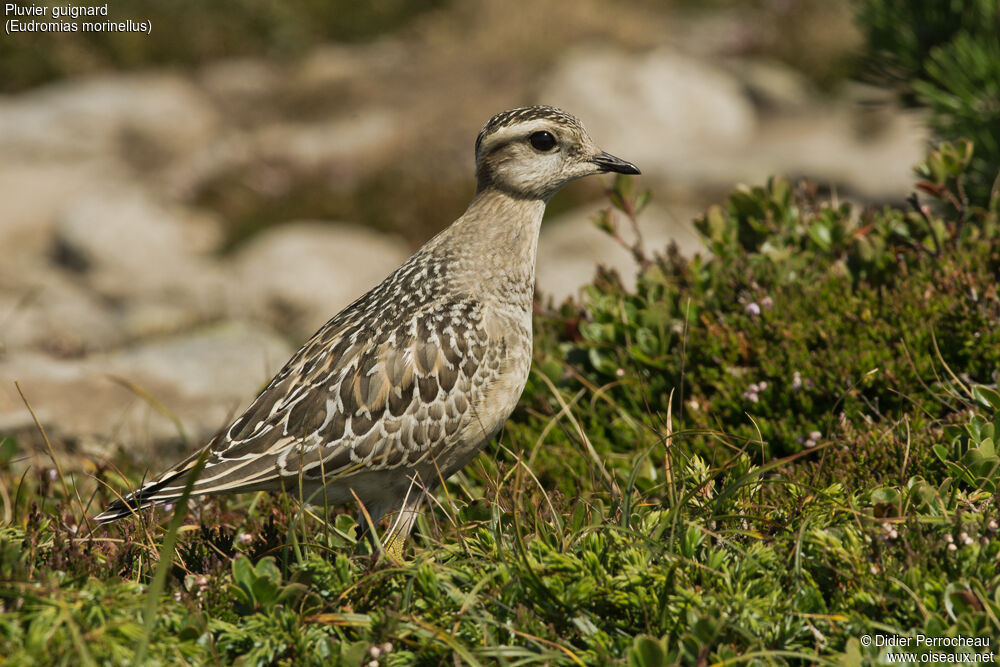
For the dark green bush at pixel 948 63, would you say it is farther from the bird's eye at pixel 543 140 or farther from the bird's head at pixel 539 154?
the bird's eye at pixel 543 140

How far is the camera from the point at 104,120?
76.3 ft

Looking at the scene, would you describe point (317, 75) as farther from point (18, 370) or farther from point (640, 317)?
point (640, 317)

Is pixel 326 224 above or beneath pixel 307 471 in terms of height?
above

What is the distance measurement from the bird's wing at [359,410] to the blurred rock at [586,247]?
7481 millimetres

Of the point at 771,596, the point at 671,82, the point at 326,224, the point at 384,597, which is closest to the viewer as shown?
the point at 771,596

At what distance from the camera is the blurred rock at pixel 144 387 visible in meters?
9.22

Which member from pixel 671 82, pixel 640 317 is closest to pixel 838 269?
pixel 640 317

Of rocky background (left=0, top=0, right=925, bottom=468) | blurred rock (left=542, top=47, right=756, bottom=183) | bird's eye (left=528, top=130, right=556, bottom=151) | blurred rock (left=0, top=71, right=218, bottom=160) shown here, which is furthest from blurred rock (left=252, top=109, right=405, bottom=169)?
bird's eye (left=528, top=130, right=556, bottom=151)

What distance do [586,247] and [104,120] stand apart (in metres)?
14.0

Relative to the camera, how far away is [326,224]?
61.1 feet

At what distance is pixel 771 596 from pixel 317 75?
78.8ft

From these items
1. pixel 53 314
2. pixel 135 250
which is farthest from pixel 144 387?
pixel 135 250

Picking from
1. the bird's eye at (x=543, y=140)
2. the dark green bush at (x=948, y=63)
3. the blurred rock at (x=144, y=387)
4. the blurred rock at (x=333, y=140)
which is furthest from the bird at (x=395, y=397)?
the blurred rock at (x=333, y=140)

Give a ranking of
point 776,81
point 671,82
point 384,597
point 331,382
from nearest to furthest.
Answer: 1. point 384,597
2. point 331,382
3. point 671,82
4. point 776,81
